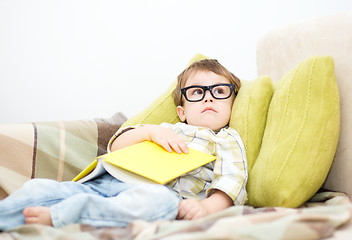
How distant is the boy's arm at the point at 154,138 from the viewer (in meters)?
0.94

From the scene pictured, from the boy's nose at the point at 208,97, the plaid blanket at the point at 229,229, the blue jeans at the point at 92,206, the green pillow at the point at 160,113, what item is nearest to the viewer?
the plaid blanket at the point at 229,229

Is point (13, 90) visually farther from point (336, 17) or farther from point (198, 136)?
point (336, 17)

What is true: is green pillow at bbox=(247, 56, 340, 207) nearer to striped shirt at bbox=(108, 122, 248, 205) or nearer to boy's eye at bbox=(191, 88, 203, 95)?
striped shirt at bbox=(108, 122, 248, 205)

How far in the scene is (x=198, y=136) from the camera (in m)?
1.02

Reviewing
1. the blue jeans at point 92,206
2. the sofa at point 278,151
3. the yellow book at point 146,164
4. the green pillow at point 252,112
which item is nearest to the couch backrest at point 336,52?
the sofa at point 278,151

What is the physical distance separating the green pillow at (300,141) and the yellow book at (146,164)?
7.0 inches

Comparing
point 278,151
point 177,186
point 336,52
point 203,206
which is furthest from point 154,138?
point 336,52

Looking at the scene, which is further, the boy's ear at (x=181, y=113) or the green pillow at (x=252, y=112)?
the boy's ear at (x=181, y=113)

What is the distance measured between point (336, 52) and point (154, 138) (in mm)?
645

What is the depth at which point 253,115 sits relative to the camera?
99 centimetres

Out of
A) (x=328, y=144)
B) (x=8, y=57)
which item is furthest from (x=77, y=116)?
(x=328, y=144)

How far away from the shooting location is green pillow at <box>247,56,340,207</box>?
2.64ft

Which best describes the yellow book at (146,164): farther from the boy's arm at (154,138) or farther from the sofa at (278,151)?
the sofa at (278,151)

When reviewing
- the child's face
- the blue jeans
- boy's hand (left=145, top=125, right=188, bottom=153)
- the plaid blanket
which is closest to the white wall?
the child's face
